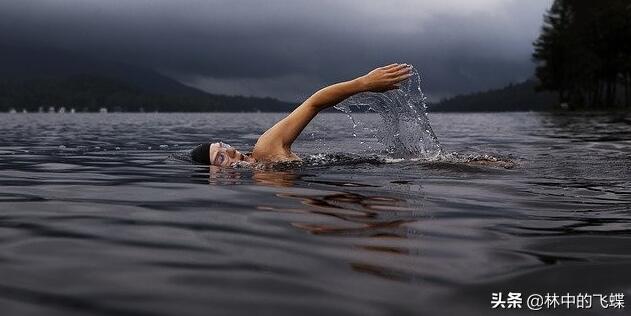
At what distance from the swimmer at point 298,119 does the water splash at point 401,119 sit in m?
0.32

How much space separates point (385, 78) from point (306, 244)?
4.71 meters

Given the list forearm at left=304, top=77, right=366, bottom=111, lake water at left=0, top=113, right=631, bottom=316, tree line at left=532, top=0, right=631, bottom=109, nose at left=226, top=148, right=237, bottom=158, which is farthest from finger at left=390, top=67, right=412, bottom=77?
tree line at left=532, top=0, right=631, bottom=109

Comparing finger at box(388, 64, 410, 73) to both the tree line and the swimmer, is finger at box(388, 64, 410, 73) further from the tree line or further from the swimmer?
the tree line

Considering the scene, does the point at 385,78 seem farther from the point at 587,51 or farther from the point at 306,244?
the point at 587,51

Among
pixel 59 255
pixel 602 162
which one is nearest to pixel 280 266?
pixel 59 255

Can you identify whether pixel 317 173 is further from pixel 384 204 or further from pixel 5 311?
pixel 5 311

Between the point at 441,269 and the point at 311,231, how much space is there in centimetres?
122

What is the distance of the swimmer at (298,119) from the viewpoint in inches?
328

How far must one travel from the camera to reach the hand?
8305 millimetres

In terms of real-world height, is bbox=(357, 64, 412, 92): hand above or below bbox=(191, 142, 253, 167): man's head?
above

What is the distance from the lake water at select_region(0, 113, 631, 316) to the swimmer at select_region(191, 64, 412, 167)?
4.76 ft

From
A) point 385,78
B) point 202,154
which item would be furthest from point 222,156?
point 385,78

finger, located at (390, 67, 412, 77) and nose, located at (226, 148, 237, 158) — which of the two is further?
nose, located at (226, 148, 237, 158)

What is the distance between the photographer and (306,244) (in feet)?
13.2
